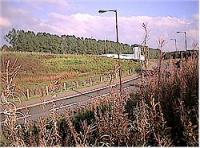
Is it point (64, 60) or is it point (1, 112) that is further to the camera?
point (64, 60)

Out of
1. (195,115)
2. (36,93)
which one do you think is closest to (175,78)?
(195,115)

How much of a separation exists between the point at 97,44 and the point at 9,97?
266ft

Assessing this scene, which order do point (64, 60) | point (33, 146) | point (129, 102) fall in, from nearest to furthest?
point (33, 146), point (129, 102), point (64, 60)

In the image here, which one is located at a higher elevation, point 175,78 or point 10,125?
point 175,78

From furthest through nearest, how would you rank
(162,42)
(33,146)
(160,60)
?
(160,60) < (162,42) < (33,146)

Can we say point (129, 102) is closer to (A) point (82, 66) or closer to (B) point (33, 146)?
(B) point (33, 146)

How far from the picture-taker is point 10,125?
444 centimetres

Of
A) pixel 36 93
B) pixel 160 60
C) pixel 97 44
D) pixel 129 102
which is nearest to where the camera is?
pixel 160 60

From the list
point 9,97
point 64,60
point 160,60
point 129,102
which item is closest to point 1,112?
point 9,97

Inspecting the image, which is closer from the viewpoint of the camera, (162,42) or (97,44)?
(162,42)

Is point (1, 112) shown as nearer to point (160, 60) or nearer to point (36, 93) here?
point (160, 60)

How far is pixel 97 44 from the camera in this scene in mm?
85500

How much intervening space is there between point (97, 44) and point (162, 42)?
81457 mm

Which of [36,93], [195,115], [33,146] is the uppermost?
[195,115]
